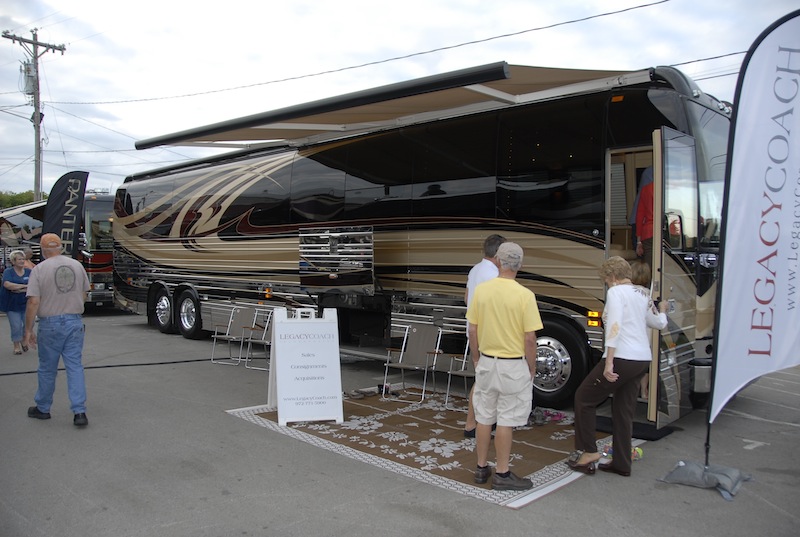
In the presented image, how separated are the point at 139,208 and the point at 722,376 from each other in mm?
13082

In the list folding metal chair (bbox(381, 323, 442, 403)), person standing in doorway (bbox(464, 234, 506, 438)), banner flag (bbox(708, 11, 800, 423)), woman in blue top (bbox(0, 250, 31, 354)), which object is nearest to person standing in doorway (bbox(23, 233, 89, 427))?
folding metal chair (bbox(381, 323, 442, 403))

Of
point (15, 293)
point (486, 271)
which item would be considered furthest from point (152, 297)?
point (486, 271)

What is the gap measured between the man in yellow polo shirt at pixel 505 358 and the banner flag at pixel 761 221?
4.16ft

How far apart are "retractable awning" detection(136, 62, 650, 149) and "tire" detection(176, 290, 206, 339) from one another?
4.30 meters

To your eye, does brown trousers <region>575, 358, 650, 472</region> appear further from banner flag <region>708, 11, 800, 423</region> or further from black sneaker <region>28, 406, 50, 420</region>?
black sneaker <region>28, 406, 50, 420</region>

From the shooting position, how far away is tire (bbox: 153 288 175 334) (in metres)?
13.6

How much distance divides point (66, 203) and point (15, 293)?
281 centimetres

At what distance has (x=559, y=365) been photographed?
22.7 feet

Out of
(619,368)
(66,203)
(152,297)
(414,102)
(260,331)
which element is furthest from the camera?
(152,297)

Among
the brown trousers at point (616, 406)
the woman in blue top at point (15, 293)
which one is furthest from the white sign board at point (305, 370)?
the woman in blue top at point (15, 293)

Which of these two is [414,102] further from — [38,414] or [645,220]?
[38,414]

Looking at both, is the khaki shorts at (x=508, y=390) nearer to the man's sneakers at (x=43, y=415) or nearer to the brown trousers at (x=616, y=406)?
the brown trousers at (x=616, y=406)

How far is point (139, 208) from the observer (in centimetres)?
1465

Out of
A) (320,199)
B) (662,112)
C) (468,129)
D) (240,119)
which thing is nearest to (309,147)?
(320,199)
